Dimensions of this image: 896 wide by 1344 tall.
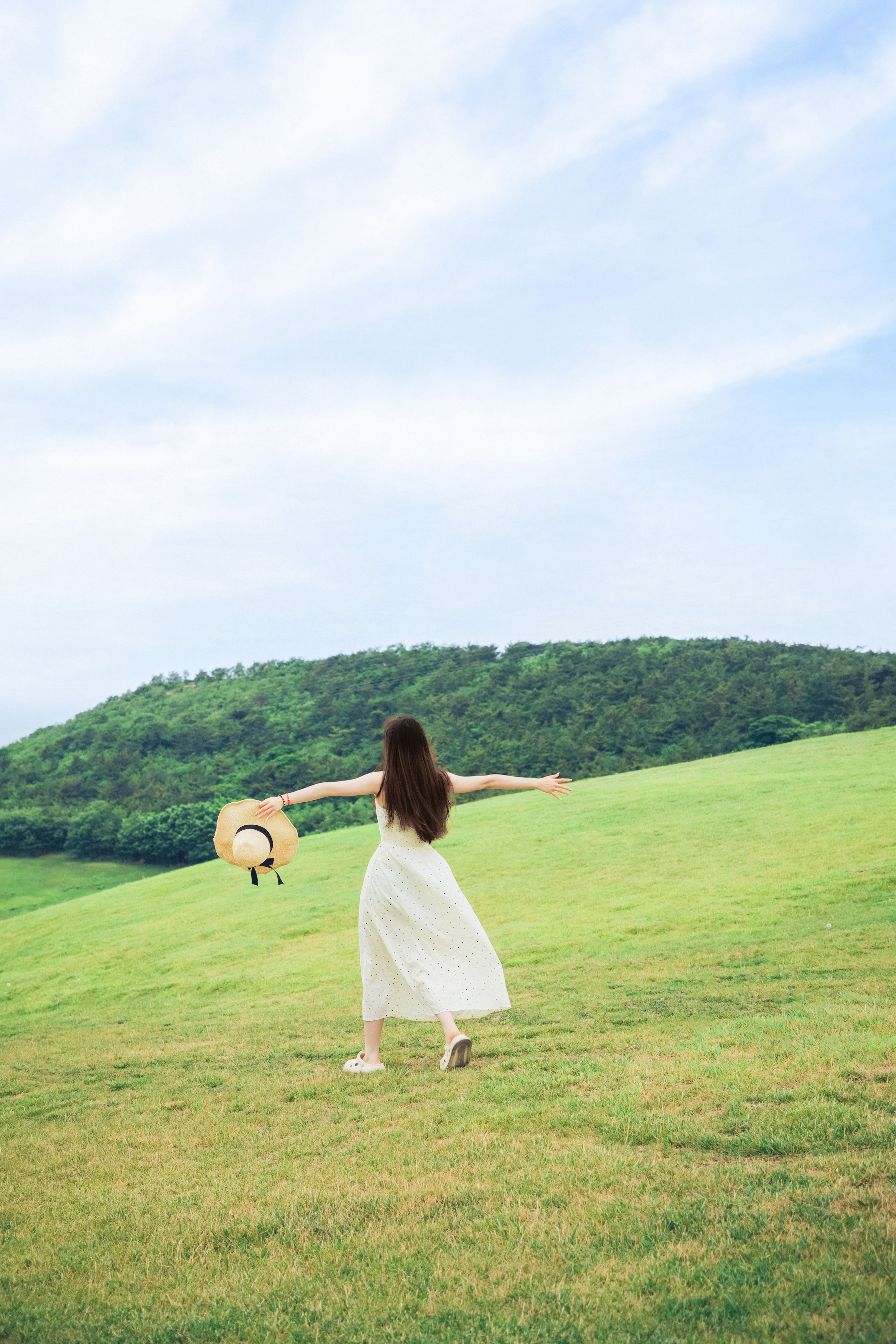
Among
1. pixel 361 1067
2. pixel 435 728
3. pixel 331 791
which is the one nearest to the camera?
pixel 331 791

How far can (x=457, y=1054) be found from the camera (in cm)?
796

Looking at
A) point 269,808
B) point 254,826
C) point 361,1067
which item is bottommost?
point 361,1067

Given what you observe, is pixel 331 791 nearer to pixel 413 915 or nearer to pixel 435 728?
pixel 413 915

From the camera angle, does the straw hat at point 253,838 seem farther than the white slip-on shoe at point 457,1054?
Yes

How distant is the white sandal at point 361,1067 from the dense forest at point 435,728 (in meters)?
42.1

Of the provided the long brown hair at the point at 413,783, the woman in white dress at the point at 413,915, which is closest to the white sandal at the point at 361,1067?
the woman in white dress at the point at 413,915

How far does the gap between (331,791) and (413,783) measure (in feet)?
2.39

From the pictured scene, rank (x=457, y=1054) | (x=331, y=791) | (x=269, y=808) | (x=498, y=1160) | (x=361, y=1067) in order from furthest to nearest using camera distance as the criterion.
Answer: (x=269, y=808) < (x=361, y=1067) < (x=331, y=791) < (x=457, y=1054) < (x=498, y=1160)

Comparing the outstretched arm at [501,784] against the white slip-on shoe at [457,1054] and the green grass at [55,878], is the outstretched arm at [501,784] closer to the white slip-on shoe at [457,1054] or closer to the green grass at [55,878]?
the white slip-on shoe at [457,1054]

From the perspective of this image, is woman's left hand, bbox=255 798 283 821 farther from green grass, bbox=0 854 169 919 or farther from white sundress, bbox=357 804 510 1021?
green grass, bbox=0 854 169 919

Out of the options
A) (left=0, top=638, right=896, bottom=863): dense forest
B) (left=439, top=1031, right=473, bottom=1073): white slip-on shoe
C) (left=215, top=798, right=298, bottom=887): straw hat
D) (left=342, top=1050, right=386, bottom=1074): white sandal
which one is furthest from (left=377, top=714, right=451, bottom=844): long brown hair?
(left=0, top=638, right=896, bottom=863): dense forest

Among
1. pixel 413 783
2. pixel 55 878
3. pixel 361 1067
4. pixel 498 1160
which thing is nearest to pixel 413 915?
pixel 413 783

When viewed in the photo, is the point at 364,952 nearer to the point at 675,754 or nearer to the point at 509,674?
the point at 675,754

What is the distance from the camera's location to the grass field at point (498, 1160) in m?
3.77
